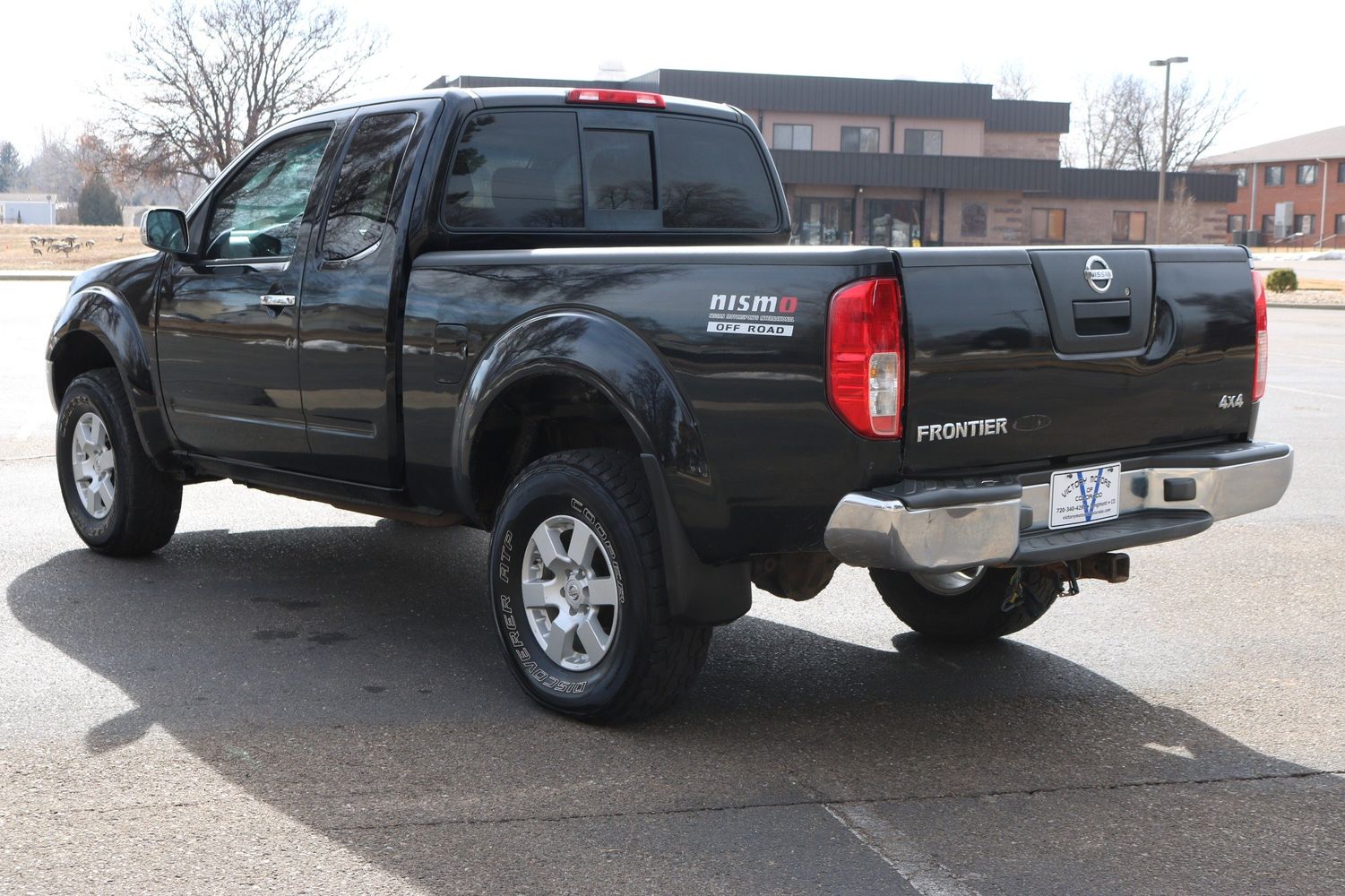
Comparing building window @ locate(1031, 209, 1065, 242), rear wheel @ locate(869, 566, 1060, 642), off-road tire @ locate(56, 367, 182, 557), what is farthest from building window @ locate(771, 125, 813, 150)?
rear wheel @ locate(869, 566, 1060, 642)

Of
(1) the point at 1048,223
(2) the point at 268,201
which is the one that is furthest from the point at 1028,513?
(1) the point at 1048,223

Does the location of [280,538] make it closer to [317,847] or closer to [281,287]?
[281,287]

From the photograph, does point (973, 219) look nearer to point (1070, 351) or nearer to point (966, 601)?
point (966, 601)

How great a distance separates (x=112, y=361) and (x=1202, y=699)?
5184 mm

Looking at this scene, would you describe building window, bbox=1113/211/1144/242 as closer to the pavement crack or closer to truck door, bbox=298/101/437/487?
truck door, bbox=298/101/437/487

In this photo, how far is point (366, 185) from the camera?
5707 mm

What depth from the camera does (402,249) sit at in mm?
5383

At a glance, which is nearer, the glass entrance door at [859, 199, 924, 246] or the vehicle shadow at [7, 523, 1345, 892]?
the vehicle shadow at [7, 523, 1345, 892]

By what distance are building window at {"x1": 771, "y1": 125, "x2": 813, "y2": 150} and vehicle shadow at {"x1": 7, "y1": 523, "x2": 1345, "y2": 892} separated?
188 feet

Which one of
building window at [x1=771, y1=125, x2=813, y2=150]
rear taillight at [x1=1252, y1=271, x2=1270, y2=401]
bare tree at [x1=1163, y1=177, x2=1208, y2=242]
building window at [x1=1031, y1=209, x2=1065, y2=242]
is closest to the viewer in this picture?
rear taillight at [x1=1252, y1=271, x2=1270, y2=401]

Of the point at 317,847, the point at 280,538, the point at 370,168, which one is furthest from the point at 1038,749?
the point at 280,538

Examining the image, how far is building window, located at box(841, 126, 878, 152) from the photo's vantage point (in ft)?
206

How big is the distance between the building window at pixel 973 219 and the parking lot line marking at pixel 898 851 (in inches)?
2306

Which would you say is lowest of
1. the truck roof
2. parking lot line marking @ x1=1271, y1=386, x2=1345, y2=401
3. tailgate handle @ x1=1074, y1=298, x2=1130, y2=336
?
parking lot line marking @ x1=1271, y1=386, x2=1345, y2=401
